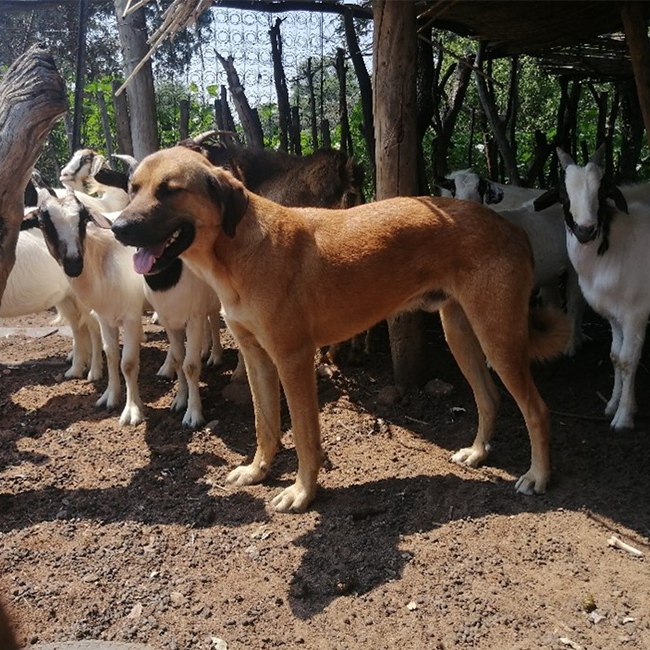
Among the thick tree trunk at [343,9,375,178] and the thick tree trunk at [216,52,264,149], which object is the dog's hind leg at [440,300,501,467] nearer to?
the thick tree trunk at [343,9,375,178]

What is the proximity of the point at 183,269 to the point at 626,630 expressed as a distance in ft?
13.4

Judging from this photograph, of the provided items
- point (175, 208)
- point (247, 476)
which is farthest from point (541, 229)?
point (175, 208)

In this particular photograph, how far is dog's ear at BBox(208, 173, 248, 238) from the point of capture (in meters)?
4.19

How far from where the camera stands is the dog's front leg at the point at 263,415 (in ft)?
16.1

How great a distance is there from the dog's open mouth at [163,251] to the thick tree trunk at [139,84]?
3819mm

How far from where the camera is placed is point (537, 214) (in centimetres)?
724

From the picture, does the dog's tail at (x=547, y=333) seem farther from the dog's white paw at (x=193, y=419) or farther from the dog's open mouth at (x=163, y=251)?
the dog's white paw at (x=193, y=419)

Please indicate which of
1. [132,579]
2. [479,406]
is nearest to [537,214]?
[479,406]

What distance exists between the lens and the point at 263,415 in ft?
16.2

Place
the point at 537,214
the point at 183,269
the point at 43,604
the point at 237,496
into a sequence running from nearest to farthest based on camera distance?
1. the point at 43,604
2. the point at 237,496
3. the point at 183,269
4. the point at 537,214

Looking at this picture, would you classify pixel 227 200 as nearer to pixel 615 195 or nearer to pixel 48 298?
pixel 615 195

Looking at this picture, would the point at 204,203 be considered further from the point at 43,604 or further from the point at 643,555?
the point at 643,555

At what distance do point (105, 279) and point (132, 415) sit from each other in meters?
1.17

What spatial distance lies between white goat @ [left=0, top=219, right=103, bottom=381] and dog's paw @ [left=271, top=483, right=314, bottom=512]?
3382 mm
